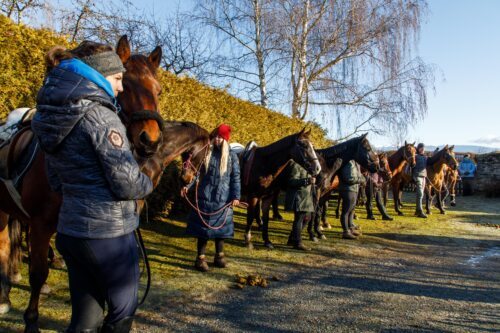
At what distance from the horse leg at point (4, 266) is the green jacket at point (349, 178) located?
636 centimetres

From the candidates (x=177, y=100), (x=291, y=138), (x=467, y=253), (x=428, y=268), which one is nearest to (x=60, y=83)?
(x=291, y=138)

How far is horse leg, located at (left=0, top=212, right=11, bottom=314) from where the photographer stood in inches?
153

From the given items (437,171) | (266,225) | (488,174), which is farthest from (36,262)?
(488,174)

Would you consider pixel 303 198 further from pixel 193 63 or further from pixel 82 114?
pixel 193 63

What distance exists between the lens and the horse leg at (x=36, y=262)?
313 cm

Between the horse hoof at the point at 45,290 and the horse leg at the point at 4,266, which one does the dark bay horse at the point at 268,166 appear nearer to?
the horse hoof at the point at 45,290

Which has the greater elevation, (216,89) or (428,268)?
(216,89)

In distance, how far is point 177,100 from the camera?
8.98 m

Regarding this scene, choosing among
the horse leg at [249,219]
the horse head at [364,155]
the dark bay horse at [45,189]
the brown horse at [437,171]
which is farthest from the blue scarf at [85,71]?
the brown horse at [437,171]

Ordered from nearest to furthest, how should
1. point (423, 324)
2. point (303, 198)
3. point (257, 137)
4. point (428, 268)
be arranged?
point (423, 324), point (428, 268), point (303, 198), point (257, 137)

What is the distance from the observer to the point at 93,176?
1827mm

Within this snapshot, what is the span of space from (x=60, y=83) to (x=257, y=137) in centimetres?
1023

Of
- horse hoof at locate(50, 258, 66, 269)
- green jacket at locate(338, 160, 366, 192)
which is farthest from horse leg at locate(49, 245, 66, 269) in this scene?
green jacket at locate(338, 160, 366, 192)

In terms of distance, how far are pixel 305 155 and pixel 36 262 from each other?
4.89 metres
